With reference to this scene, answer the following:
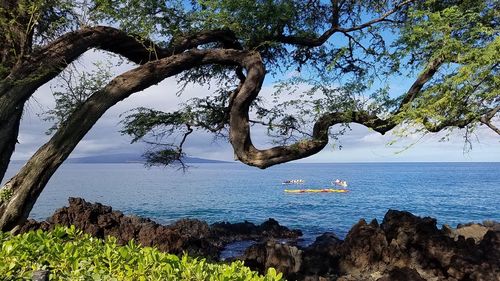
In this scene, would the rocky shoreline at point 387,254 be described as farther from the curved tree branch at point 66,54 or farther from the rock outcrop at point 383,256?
the curved tree branch at point 66,54

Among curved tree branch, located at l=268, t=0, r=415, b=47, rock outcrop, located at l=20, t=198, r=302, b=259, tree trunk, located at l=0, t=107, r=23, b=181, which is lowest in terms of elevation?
rock outcrop, located at l=20, t=198, r=302, b=259

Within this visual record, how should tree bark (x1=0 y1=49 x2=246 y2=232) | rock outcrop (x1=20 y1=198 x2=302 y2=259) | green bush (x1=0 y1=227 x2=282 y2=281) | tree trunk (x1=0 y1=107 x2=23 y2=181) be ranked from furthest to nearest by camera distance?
1. rock outcrop (x1=20 y1=198 x2=302 y2=259)
2. tree trunk (x1=0 y1=107 x2=23 y2=181)
3. tree bark (x1=0 y1=49 x2=246 y2=232)
4. green bush (x1=0 y1=227 x2=282 y2=281)

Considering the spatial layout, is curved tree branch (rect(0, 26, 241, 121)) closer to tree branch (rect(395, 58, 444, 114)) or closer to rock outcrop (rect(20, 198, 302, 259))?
tree branch (rect(395, 58, 444, 114))

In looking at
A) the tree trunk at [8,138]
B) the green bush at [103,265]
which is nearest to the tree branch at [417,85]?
the green bush at [103,265]

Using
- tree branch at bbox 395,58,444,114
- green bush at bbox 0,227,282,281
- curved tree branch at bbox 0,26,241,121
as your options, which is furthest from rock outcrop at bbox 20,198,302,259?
green bush at bbox 0,227,282,281

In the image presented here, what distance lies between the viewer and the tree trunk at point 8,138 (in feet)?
27.4

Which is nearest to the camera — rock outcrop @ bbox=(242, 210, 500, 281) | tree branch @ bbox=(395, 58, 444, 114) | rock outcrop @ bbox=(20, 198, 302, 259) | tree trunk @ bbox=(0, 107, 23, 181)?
tree trunk @ bbox=(0, 107, 23, 181)

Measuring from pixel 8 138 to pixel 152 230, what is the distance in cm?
877

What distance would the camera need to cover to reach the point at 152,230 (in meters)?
16.8

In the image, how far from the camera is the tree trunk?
836cm

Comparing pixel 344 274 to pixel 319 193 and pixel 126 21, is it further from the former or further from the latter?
pixel 319 193

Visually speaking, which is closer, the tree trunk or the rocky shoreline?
the tree trunk

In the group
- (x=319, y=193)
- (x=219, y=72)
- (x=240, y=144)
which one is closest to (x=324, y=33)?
(x=219, y=72)

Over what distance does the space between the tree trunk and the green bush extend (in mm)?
3447
